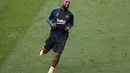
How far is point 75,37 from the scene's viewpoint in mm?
14094

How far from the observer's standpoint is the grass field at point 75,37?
12.5 metres

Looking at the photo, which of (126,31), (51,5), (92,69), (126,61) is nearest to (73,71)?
(92,69)

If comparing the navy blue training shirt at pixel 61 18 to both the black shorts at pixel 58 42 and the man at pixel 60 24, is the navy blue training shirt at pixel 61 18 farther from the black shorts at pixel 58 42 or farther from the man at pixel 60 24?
the black shorts at pixel 58 42

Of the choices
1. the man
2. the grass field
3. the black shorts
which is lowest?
the grass field

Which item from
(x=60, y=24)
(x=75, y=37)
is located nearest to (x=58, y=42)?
(x=60, y=24)

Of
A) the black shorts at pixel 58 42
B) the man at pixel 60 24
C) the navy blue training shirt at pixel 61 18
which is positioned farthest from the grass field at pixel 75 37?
the navy blue training shirt at pixel 61 18

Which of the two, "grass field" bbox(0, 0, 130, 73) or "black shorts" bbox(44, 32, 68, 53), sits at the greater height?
"black shorts" bbox(44, 32, 68, 53)

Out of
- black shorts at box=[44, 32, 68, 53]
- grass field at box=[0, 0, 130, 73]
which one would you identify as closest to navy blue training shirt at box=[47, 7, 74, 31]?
black shorts at box=[44, 32, 68, 53]

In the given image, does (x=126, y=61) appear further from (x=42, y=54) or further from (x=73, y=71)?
(x=42, y=54)

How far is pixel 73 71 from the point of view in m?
12.1

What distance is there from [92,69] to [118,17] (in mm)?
3663

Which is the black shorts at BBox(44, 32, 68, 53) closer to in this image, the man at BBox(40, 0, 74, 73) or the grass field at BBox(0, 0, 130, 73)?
the man at BBox(40, 0, 74, 73)

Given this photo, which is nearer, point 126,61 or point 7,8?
point 126,61

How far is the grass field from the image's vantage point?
1248cm
